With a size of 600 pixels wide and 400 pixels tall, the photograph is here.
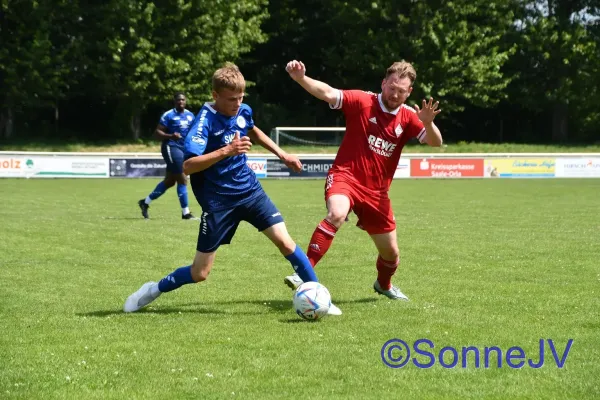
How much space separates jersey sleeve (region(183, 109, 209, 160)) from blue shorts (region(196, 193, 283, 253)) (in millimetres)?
549

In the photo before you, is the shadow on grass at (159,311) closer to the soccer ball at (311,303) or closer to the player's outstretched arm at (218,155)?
the soccer ball at (311,303)

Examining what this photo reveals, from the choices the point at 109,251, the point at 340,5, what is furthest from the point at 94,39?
the point at 109,251

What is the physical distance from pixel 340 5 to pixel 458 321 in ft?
127

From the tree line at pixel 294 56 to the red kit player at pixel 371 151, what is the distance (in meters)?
33.2

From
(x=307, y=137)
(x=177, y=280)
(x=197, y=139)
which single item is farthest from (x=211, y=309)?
(x=307, y=137)

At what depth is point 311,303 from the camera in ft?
21.4

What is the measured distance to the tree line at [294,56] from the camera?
39.8 metres

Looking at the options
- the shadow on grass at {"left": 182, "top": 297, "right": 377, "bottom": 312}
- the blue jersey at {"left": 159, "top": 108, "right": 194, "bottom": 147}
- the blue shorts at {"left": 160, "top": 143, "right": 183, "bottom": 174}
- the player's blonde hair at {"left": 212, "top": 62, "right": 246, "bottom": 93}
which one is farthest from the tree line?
the player's blonde hair at {"left": 212, "top": 62, "right": 246, "bottom": 93}

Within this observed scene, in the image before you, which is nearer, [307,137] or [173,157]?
[173,157]

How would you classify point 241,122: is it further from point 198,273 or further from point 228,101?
point 198,273

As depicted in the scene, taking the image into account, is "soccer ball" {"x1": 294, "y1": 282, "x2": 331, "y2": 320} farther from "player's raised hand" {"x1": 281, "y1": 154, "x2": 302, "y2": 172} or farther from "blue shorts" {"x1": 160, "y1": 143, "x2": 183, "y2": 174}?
"blue shorts" {"x1": 160, "y1": 143, "x2": 183, "y2": 174}

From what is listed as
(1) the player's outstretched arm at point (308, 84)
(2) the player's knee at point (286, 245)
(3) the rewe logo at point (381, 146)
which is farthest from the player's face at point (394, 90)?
(2) the player's knee at point (286, 245)

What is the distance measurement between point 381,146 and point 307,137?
3221 centimetres

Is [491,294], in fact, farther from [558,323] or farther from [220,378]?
[220,378]
